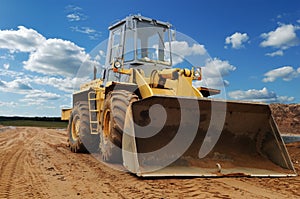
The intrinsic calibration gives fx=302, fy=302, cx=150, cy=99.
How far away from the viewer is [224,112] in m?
5.82

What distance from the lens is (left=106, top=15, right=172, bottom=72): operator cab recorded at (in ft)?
24.6

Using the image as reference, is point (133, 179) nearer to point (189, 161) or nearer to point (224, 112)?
point (189, 161)

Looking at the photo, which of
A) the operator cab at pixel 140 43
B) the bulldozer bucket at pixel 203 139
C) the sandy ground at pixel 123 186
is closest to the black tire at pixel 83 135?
the operator cab at pixel 140 43

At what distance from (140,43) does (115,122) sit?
2698 mm

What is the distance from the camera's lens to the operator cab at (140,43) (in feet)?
24.6

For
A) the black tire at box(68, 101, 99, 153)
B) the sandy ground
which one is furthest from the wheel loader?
the black tire at box(68, 101, 99, 153)

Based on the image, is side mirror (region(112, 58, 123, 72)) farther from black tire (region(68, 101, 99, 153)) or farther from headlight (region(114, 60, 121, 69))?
black tire (region(68, 101, 99, 153))

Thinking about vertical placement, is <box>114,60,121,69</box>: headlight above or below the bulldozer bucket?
above

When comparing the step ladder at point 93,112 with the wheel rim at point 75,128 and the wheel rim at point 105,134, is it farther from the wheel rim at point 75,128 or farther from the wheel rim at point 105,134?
the wheel rim at point 75,128

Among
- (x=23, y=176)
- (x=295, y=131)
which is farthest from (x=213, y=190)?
(x=295, y=131)

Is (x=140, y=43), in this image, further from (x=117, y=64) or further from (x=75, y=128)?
(x=75, y=128)

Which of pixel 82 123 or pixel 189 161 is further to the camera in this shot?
pixel 82 123

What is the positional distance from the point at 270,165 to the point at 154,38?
4427mm

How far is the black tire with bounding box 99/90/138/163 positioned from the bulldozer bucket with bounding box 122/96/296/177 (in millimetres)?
378
